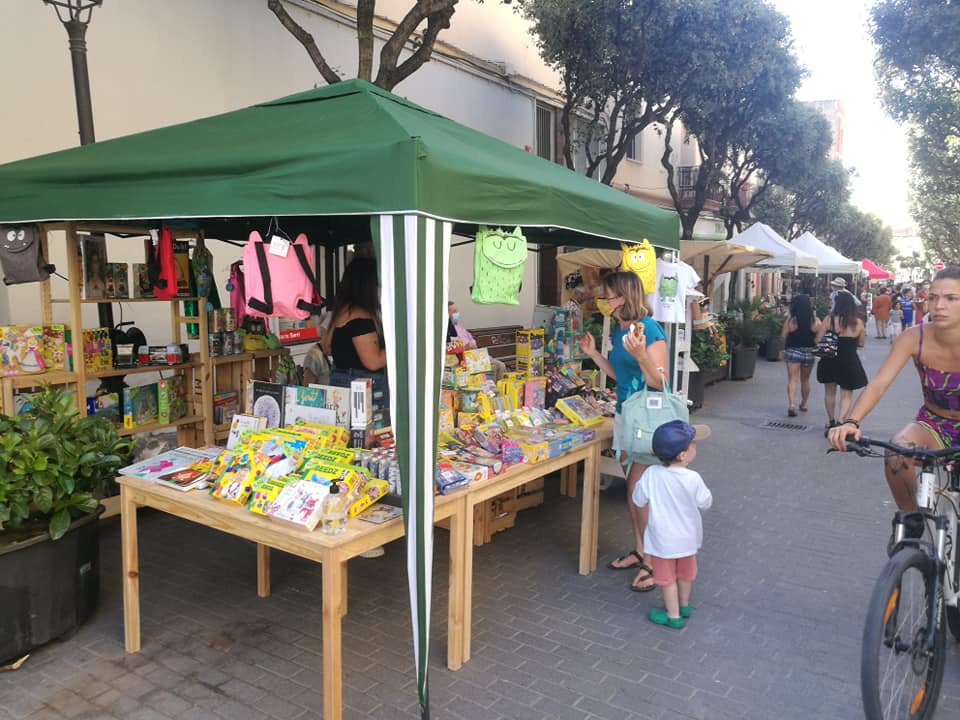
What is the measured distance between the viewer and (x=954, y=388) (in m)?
3.34

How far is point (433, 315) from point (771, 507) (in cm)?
463

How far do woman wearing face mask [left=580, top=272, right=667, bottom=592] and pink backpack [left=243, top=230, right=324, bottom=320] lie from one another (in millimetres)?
1853

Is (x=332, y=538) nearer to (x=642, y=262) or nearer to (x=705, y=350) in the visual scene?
(x=642, y=262)

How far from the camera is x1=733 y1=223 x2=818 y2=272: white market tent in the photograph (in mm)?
14539

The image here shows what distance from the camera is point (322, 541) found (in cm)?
278

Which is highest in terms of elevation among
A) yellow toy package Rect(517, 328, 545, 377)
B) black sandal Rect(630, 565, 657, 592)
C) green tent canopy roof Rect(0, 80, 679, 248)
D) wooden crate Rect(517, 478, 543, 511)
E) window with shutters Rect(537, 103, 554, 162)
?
window with shutters Rect(537, 103, 554, 162)

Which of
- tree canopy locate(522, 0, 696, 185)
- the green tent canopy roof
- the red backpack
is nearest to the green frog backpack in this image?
the green tent canopy roof

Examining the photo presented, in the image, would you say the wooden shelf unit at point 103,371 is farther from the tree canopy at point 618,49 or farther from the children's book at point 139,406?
the tree canopy at point 618,49

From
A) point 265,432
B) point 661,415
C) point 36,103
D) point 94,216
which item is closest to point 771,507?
point 661,415

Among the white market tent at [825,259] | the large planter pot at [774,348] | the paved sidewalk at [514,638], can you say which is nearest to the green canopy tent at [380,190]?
→ the paved sidewalk at [514,638]

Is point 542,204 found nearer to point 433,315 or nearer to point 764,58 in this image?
point 433,315

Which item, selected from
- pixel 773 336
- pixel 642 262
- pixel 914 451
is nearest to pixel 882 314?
pixel 773 336

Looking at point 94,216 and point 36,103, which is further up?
point 36,103

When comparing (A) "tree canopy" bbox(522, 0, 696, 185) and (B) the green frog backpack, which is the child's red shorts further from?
(A) "tree canopy" bbox(522, 0, 696, 185)
